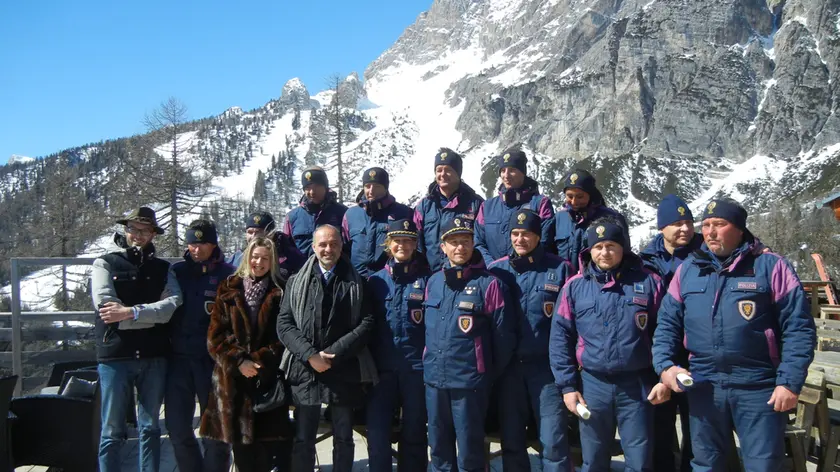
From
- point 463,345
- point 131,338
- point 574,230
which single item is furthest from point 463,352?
point 131,338

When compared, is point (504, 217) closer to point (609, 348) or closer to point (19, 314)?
point (609, 348)

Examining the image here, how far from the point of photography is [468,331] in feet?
12.4

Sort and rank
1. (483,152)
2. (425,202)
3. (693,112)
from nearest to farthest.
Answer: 1. (425,202)
2. (693,112)
3. (483,152)

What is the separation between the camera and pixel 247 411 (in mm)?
3949

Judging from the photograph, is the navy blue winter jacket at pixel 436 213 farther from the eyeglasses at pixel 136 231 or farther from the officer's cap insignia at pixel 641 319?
the eyeglasses at pixel 136 231

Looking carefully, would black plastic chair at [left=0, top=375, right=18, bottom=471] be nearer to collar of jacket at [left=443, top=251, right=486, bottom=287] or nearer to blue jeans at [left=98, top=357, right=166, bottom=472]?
blue jeans at [left=98, top=357, right=166, bottom=472]

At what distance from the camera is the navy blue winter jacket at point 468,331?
374 centimetres

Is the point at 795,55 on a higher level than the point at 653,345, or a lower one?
higher

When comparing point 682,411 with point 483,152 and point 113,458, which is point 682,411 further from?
point 483,152

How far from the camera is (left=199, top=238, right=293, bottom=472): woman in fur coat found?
3.92 m

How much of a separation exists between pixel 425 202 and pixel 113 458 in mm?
3248

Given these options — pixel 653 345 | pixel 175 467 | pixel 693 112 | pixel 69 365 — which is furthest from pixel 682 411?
pixel 693 112

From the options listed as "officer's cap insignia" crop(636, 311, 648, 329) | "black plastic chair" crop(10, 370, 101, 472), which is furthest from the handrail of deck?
"officer's cap insignia" crop(636, 311, 648, 329)

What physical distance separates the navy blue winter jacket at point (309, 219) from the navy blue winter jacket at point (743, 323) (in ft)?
10.8
